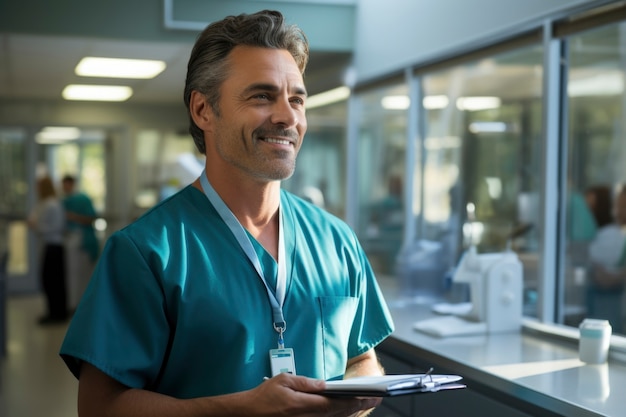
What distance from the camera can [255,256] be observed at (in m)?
1.58

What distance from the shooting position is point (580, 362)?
108 inches

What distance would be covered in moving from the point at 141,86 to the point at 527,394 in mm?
6671

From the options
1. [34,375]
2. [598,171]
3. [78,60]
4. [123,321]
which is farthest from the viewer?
[598,171]

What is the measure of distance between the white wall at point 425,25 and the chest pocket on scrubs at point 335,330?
195cm

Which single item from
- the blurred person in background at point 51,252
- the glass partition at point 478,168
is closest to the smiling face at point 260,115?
the glass partition at point 478,168

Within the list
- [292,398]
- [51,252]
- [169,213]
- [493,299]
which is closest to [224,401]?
[292,398]

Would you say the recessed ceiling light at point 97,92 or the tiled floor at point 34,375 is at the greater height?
the recessed ceiling light at point 97,92

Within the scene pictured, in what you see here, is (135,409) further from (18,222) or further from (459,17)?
(18,222)

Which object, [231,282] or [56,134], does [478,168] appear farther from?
[56,134]

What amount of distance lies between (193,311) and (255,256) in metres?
0.19

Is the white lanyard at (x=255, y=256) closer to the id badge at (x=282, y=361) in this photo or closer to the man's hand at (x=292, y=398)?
A: the id badge at (x=282, y=361)

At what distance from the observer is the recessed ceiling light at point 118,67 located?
6.33m

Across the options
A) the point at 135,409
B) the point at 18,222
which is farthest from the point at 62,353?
the point at 18,222

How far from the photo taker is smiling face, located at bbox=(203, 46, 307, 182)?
152cm
